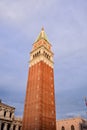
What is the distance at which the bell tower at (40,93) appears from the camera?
48050 millimetres

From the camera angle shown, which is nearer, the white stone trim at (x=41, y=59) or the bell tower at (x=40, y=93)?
the bell tower at (x=40, y=93)

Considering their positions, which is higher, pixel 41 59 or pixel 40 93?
pixel 41 59

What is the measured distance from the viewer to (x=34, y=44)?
228 feet

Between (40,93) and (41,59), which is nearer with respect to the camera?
(40,93)

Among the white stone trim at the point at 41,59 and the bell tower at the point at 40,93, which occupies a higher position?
the white stone trim at the point at 41,59

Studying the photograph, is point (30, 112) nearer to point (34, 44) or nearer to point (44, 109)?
point (44, 109)

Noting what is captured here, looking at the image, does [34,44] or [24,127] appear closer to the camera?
[24,127]

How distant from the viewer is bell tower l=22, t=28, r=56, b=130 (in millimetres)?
48050

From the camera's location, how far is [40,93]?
51.0 m

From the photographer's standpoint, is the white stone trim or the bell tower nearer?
the bell tower

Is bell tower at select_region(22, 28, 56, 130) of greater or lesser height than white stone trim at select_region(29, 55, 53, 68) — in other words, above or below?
below

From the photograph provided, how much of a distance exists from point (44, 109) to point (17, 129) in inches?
583

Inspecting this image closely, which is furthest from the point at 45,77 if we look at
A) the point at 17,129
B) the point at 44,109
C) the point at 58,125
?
the point at 58,125

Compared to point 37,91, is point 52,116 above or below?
below
